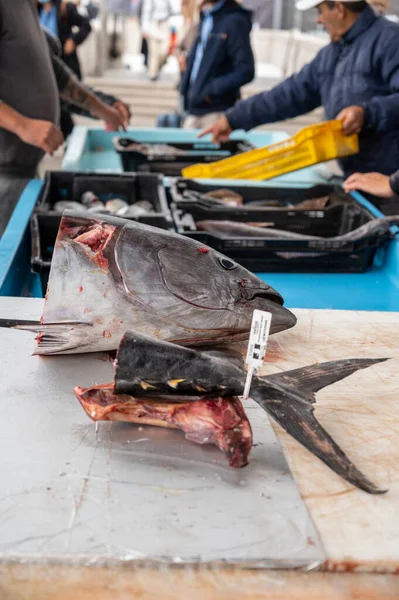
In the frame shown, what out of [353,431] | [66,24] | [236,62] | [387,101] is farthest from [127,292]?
[66,24]

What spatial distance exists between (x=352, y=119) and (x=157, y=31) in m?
12.2

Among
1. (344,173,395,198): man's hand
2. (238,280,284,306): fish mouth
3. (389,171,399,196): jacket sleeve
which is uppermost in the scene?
(238,280,284,306): fish mouth

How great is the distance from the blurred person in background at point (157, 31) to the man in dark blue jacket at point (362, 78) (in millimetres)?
11105

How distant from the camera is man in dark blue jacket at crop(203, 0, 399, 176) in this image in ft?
13.0

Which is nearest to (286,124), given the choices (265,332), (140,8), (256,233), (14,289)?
(140,8)

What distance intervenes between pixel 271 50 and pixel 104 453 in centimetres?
1889

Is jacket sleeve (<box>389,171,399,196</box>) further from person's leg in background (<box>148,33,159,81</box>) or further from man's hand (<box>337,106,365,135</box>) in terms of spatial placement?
person's leg in background (<box>148,33,159,81</box>)

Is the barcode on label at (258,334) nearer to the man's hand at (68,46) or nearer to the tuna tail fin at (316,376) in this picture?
the tuna tail fin at (316,376)

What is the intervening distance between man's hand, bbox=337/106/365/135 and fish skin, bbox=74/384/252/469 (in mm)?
2909

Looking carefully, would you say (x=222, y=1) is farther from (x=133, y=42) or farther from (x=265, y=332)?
(x=133, y=42)

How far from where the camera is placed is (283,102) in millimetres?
5047

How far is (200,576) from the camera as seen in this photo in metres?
1.15

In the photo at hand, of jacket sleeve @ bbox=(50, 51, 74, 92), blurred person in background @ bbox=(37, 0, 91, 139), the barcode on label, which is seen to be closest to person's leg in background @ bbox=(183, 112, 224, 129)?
jacket sleeve @ bbox=(50, 51, 74, 92)

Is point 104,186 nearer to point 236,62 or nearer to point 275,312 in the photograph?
point 275,312
